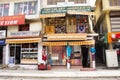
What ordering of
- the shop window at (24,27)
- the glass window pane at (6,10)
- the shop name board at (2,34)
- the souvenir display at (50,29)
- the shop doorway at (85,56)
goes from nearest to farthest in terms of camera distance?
the shop doorway at (85,56) < the souvenir display at (50,29) < the shop name board at (2,34) < the shop window at (24,27) < the glass window pane at (6,10)

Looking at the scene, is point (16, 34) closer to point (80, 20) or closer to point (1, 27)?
point (1, 27)

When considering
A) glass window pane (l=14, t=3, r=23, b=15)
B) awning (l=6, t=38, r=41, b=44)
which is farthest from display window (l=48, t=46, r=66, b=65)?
glass window pane (l=14, t=3, r=23, b=15)

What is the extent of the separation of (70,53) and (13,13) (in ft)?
27.4

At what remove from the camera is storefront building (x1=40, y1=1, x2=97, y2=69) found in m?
25.1

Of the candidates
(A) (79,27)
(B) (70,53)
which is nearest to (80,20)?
(A) (79,27)

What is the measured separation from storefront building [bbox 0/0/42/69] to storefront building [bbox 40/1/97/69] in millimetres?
1080

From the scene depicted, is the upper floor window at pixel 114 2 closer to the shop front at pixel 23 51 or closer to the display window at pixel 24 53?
the shop front at pixel 23 51

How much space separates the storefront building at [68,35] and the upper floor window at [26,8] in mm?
1438

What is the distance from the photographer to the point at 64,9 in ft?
83.9

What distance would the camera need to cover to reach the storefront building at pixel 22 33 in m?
26.0

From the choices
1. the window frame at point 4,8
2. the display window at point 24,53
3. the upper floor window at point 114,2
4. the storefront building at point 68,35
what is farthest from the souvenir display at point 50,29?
the upper floor window at point 114,2

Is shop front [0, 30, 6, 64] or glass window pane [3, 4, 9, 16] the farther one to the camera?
glass window pane [3, 4, 9, 16]

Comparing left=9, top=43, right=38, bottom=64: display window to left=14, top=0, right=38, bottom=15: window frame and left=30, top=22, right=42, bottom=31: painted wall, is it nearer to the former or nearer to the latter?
left=30, top=22, right=42, bottom=31: painted wall

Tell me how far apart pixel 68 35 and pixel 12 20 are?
677 centimetres
